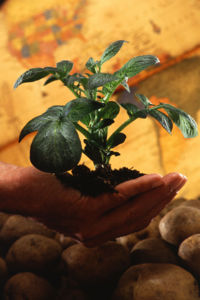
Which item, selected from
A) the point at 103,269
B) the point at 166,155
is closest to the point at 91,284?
the point at 103,269

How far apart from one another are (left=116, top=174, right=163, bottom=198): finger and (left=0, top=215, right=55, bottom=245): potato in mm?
589

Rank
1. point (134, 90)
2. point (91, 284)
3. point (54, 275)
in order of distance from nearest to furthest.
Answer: point (91, 284)
point (54, 275)
point (134, 90)

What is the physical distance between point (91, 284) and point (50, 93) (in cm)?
116

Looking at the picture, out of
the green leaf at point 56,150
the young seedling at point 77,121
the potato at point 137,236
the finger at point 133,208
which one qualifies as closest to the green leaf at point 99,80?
the young seedling at point 77,121

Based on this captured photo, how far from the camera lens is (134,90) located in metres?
1.76

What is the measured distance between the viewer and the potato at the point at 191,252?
3.24 feet

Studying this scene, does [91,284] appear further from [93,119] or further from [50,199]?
[93,119]

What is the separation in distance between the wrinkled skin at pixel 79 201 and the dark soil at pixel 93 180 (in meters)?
0.02

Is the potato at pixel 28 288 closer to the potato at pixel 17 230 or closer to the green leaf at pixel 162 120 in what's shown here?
the potato at pixel 17 230

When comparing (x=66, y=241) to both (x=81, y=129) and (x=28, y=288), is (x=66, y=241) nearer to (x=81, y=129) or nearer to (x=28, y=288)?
(x=28, y=288)

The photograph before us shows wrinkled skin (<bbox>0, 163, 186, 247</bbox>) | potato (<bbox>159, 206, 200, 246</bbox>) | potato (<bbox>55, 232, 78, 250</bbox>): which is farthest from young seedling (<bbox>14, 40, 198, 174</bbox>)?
potato (<bbox>55, 232, 78, 250</bbox>)

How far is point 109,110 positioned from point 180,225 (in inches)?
21.2

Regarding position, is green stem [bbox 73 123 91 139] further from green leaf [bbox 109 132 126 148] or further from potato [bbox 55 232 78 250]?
potato [bbox 55 232 78 250]

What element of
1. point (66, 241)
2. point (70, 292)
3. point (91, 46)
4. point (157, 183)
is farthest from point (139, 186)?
point (91, 46)
